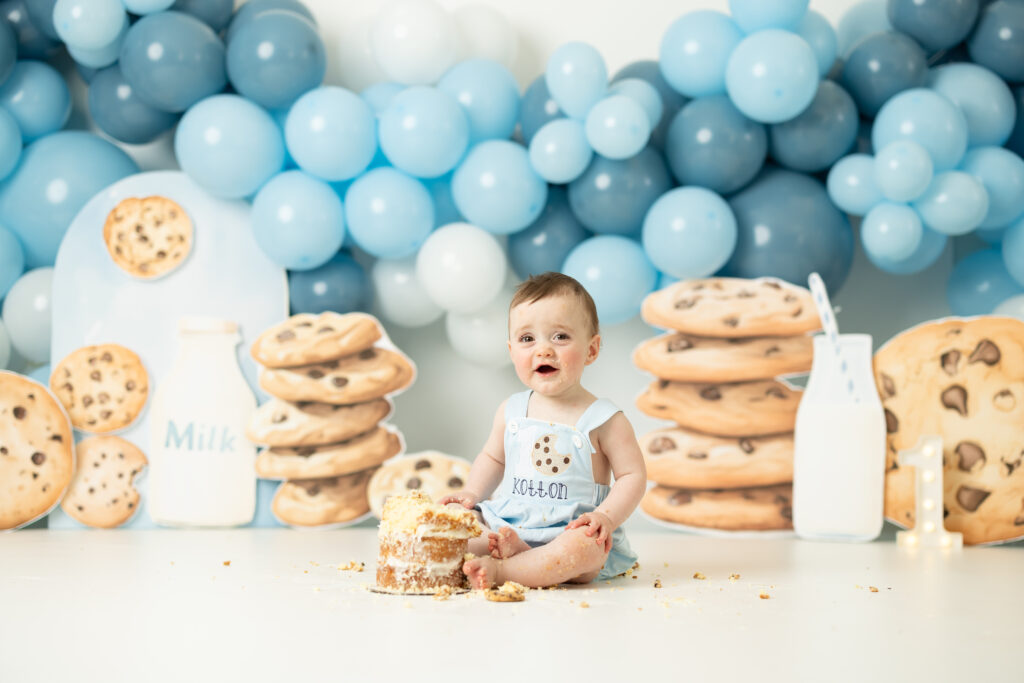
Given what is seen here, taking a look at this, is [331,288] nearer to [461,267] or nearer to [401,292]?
[401,292]

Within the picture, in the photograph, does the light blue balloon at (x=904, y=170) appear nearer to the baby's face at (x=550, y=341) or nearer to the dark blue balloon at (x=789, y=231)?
the dark blue balloon at (x=789, y=231)

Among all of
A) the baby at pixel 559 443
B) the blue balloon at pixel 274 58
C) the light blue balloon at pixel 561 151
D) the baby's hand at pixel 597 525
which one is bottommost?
the baby's hand at pixel 597 525

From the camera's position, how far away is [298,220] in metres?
2.87

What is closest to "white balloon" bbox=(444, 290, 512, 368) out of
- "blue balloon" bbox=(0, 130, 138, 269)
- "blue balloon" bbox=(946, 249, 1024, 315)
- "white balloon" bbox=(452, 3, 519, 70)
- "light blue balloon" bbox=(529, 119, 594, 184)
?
"light blue balloon" bbox=(529, 119, 594, 184)

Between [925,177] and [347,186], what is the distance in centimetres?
172

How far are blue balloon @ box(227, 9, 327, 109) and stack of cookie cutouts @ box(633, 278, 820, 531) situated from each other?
1.33 m

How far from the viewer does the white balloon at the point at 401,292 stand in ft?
10.0

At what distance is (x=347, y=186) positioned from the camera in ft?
10.1

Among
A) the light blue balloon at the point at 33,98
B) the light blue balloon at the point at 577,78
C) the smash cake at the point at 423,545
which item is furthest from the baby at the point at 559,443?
the light blue balloon at the point at 33,98

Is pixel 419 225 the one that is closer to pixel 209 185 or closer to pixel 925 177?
pixel 209 185

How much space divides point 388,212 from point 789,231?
3.89ft

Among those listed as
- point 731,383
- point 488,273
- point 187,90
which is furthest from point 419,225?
point 731,383

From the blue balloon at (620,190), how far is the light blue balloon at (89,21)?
1.51 meters

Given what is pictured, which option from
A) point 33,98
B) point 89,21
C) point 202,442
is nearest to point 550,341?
point 202,442
